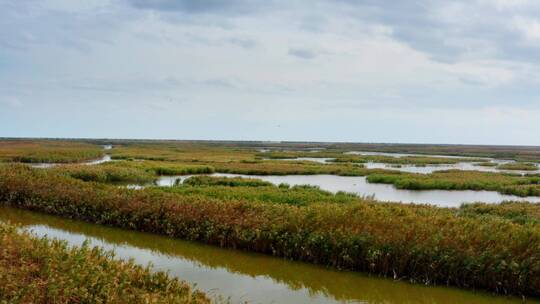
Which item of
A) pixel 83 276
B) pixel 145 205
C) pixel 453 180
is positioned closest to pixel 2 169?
pixel 145 205

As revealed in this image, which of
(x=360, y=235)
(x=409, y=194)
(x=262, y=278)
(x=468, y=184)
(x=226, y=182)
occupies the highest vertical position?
(x=360, y=235)

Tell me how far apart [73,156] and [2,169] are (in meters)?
32.0

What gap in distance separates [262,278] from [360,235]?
2.76 m

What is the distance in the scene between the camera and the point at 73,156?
5591 centimetres

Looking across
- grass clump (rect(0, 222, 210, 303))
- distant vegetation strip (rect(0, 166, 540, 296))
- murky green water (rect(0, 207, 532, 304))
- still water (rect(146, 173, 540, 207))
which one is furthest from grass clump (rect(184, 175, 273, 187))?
grass clump (rect(0, 222, 210, 303))

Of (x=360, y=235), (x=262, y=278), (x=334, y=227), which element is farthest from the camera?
(x=334, y=227)

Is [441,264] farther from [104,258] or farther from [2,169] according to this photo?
[2,169]

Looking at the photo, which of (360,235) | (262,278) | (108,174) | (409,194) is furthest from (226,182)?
(262,278)

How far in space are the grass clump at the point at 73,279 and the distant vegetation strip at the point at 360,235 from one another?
5.03m

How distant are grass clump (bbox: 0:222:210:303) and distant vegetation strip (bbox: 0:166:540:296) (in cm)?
503

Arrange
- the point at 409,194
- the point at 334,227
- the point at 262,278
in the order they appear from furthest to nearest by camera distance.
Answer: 1. the point at 409,194
2. the point at 334,227
3. the point at 262,278

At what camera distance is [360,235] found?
12.9 metres

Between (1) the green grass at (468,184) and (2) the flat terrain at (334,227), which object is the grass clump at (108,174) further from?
(1) the green grass at (468,184)

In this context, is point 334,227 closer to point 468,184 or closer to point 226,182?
point 226,182
